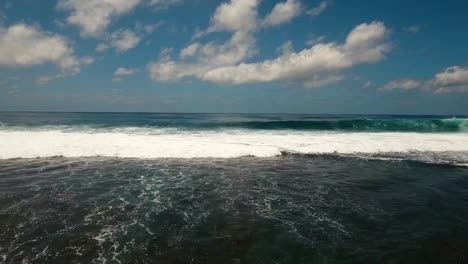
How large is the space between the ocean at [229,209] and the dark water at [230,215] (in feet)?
0.09

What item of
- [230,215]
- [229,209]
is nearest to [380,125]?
[229,209]

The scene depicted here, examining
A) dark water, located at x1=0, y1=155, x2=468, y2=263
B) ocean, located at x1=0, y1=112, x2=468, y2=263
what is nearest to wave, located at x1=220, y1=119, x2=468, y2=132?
ocean, located at x1=0, y1=112, x2=468, y2=263

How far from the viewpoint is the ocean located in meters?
5.04

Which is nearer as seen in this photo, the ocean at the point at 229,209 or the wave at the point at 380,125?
the ocean at the point at 229,209

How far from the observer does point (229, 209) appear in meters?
7.09

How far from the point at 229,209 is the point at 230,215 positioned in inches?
15.3

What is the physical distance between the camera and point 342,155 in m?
15.2

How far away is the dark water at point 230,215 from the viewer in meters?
5.00

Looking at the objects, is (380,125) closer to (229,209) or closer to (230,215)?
(229,209)

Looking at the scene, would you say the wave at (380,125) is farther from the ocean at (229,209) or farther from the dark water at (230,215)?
the dark water at (230,215)

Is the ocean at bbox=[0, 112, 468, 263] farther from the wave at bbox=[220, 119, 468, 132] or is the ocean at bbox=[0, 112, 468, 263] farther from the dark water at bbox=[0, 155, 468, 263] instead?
the wave at bbox=[220, 119, 468, 132]

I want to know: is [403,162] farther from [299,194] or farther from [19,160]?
[19,160]

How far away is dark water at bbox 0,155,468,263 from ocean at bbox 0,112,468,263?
0.09 ft

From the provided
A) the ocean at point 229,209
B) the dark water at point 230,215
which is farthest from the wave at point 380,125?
the dark water at point 230,215
